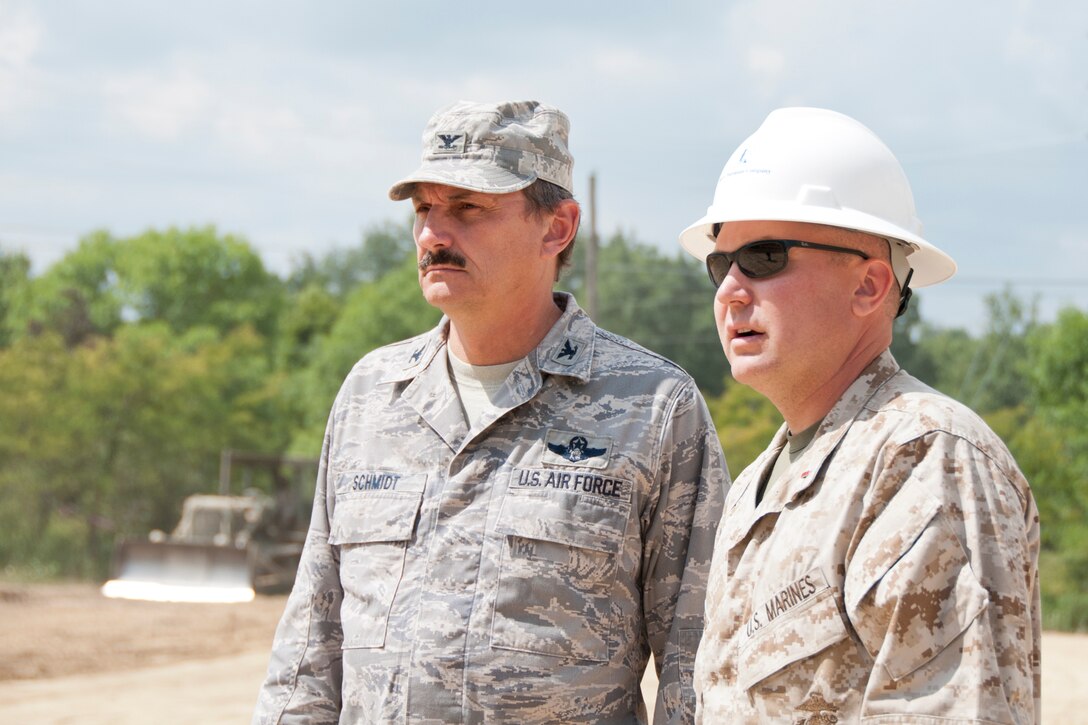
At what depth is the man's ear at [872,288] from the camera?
2152mm

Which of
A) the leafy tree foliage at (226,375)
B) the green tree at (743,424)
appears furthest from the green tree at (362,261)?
the green tree at (743,424)

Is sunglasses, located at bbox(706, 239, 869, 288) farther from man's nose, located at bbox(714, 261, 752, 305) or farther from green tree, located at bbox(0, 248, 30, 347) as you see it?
green tree, located at bbox(0, 248, 30, 347)

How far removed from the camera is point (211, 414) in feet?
110

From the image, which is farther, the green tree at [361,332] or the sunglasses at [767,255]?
the green tree at [361,332]

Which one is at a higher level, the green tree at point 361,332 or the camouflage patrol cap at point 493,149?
the green tree at point 361,332

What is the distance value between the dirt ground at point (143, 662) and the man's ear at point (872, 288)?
32.2 feet

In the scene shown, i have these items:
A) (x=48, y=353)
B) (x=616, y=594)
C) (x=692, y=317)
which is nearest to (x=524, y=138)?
(x=616, y=594)

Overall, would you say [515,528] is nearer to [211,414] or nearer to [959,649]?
[959,649]

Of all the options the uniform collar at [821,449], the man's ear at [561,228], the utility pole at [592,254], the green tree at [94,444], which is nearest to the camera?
the uniform collar at [821,449]

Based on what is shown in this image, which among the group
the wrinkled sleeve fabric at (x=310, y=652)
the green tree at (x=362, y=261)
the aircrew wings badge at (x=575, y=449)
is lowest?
the wrinkled sleeve fabric at (x=310, y=652)

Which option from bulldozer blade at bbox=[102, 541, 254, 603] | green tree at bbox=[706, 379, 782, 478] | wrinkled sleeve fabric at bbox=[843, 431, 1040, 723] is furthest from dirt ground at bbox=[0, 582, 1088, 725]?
green tree at bbox=[706, 379, 782, 478]

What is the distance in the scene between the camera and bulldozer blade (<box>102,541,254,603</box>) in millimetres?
19391

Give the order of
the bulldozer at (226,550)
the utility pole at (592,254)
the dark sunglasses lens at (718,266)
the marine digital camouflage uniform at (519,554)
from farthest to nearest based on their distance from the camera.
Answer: the utility pole at (592,254) < the bulldozer at (226,550) < the marine digital camouflage uniform at (519,554) < the dark sunglasses lens at (718,266)

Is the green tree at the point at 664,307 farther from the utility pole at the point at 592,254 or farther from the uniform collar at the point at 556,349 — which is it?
the uniform collar at the point at 556,349
